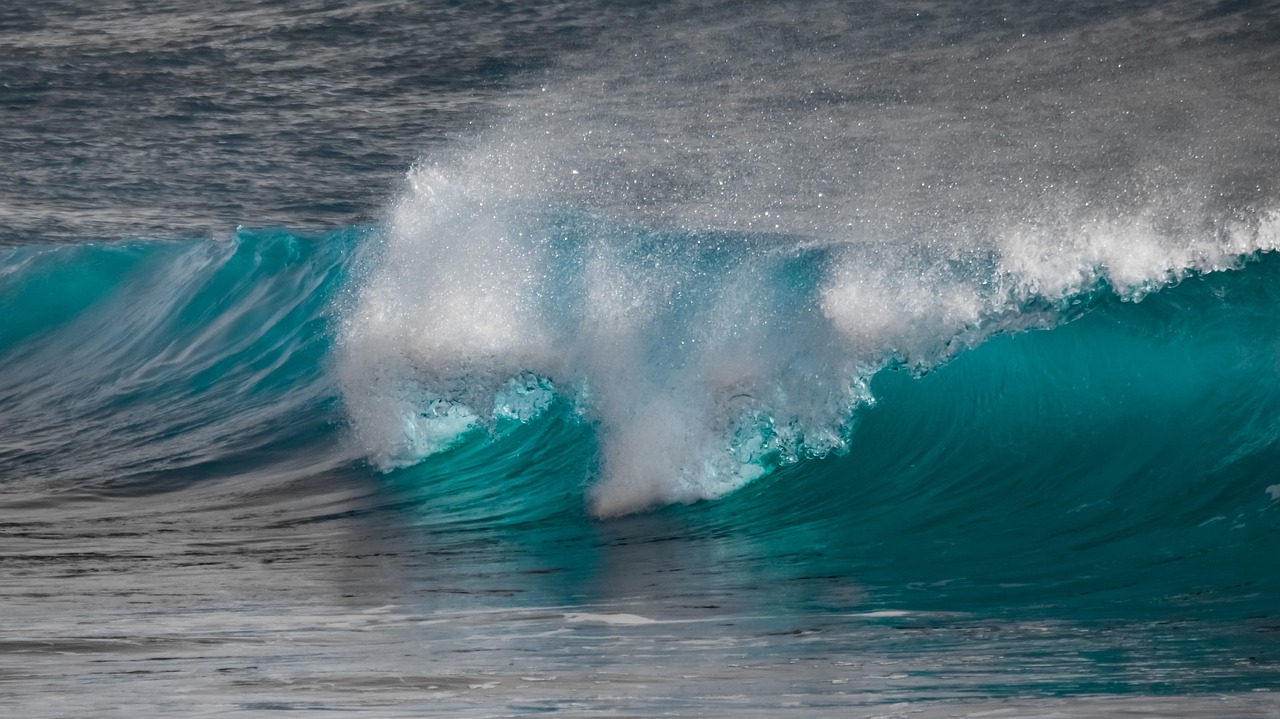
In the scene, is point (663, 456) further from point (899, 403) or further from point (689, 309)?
point (899, 403)

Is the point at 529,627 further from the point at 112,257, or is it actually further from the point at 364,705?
the point at 112,257

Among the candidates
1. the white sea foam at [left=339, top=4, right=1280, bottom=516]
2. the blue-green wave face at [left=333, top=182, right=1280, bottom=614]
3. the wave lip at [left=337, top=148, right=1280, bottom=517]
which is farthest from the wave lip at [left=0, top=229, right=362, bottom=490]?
the blue-green wave face at [left=333, top=182, right=1280, bottom=614]

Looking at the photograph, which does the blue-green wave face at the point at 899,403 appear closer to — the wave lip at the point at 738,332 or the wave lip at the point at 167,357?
the wave lip at the point at 738,332

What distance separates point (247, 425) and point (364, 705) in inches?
241

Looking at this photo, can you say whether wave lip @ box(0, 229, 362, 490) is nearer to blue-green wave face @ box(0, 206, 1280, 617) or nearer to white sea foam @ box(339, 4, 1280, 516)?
blue-green wave face @ box(0, 206, 1280, 617)

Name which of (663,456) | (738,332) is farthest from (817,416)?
(663,456)

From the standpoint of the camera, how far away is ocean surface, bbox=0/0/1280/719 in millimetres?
3172

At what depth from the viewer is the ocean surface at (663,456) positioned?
125 inches

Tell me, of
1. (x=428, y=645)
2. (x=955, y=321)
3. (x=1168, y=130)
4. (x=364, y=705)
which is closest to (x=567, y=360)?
(x=955, y=321)

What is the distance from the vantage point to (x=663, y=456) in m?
5.63

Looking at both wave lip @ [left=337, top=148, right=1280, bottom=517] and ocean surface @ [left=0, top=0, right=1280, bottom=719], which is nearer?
ocean surface @ [left=0, top=0, right=1280, bottom=719]

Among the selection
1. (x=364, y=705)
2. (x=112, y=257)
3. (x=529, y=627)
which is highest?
(x=364, y=705)

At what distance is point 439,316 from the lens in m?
7.19

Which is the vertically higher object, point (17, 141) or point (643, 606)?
point (643, 606)
